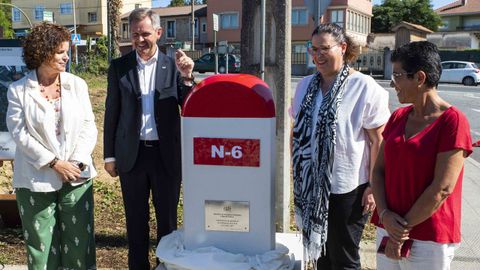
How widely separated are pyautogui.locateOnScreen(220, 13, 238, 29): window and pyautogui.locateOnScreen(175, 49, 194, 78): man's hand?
4493 cm

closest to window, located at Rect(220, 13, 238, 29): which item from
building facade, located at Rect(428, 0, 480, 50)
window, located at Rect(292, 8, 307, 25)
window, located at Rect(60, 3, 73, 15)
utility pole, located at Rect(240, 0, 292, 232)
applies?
window, located at Rect(292, 8, 307, 25)

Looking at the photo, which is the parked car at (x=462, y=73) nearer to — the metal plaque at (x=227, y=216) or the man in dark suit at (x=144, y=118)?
the man in dark suit at (x=144, y=118)

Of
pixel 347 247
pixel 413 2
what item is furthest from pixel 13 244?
pixel 413 2

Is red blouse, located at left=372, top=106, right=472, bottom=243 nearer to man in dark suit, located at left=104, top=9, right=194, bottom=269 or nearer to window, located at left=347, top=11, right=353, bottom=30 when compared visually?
man in dark suit, located at left=104, top=9, right=194, bottom=269

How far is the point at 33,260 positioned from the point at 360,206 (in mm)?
2089

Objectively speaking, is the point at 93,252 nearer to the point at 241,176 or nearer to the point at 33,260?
the point at 33,260

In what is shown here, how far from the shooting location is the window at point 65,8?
50219 mm

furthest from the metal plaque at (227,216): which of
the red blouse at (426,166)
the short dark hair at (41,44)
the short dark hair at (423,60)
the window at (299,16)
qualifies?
the window at (299,16)

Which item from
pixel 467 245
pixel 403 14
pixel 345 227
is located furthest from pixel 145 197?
pixel 403 14

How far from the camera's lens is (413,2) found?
2127 inches

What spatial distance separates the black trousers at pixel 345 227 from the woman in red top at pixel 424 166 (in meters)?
0.37

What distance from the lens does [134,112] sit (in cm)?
316

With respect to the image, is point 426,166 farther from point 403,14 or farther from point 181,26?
point 403,14

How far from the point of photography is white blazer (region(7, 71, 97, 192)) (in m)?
3.11
